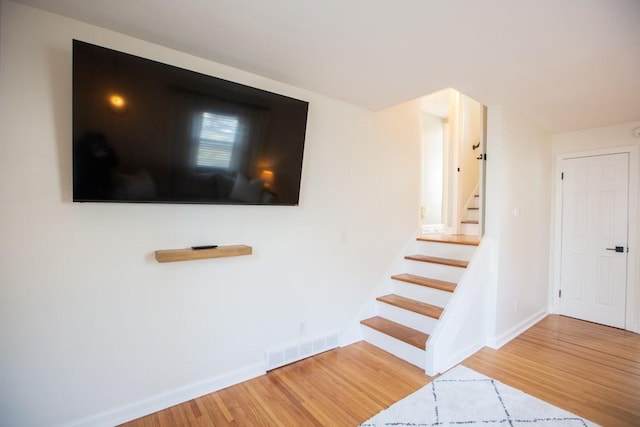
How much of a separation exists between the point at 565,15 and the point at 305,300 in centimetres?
253

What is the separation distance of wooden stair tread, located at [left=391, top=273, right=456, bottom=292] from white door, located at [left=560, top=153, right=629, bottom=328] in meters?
2.12

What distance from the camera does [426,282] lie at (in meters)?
3.09

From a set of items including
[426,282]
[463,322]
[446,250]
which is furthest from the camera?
[446,250]

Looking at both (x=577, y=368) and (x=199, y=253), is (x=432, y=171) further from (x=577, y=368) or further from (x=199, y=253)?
(x=199, y=253)

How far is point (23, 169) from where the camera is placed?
1577 mm

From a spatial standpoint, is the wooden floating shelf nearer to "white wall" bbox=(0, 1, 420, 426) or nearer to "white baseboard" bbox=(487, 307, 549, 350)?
"white wall" bbox=(0, 1, 420, 426)

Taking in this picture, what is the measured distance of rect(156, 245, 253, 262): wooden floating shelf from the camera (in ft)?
6.15

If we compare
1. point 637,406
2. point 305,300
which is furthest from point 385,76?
point 637,406

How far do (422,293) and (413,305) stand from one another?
0.19 m

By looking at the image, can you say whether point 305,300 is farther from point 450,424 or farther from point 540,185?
point 540,185

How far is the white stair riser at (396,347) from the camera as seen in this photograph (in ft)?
8.42

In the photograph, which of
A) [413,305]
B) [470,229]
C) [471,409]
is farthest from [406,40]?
[470,229]

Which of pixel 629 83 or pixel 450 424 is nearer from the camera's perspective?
pixel 450 424

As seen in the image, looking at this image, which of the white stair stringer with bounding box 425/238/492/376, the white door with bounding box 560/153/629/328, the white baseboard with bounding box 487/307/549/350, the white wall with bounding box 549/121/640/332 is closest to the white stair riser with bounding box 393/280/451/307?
the white stair stringer with bounding box 425/238/492/376
